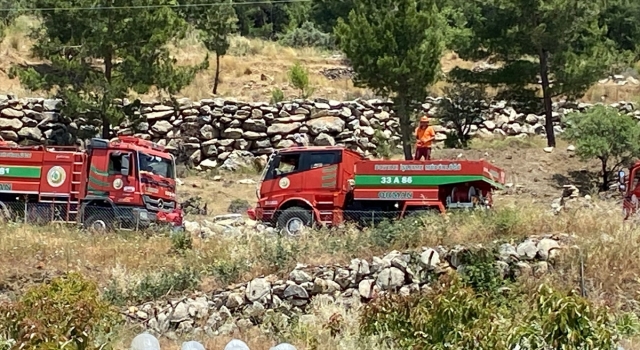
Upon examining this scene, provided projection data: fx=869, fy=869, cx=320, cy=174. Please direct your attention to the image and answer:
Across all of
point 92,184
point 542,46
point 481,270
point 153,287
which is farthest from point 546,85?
point 153,287

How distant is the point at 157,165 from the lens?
20.5 m

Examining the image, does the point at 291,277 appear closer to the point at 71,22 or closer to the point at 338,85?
the point at 71,22

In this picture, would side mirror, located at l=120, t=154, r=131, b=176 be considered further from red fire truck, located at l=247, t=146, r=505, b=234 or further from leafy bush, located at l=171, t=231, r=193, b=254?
leafy bush, located at l=171, t=231, r=193, b=254

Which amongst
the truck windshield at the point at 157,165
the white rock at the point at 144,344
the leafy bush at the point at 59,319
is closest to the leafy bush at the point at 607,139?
the truck windshield at the point at 157,165

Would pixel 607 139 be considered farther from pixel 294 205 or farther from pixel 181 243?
pixel 181 243

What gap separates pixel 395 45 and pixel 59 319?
1806cm

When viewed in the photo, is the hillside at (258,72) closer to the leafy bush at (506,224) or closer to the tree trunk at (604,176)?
the tree trunk at (604,176)

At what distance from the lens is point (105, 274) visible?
14.1 m

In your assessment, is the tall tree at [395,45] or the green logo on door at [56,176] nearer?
the green logo on door at [56,176]

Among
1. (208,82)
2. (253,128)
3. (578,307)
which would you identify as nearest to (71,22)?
(253,128)

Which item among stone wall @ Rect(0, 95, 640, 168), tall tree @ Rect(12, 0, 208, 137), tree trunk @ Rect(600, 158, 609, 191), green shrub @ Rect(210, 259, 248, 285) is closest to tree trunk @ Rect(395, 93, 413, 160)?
stone wall @ Rect(0, 95, 640, 168)

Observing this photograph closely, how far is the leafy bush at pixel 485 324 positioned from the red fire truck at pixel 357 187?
8456 millimetres

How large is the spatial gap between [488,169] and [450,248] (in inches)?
182

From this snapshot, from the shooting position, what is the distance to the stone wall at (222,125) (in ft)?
92.3
